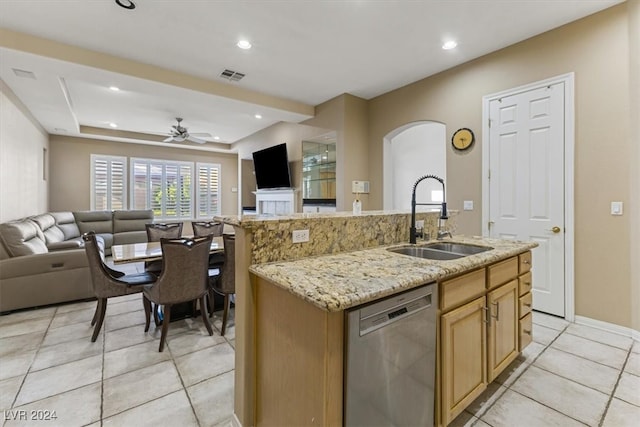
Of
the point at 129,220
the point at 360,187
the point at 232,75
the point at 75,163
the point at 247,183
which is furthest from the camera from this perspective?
the point at 247,183

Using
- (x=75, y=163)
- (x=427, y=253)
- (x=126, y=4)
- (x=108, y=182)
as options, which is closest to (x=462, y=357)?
(x=427, y=253)

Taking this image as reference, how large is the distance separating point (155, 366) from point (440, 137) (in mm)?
5802

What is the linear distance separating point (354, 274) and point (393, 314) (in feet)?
0.79

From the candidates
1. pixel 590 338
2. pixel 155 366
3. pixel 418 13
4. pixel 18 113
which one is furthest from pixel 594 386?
pixel 18 113

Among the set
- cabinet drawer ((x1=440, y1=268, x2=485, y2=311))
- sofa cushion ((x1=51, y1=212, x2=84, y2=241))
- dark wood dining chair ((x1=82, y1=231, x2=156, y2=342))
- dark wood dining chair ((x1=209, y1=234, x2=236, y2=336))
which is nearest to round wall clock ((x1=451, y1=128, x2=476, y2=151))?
cabinet drawer ((x1=440, y1=268, x2=485, y2=311))

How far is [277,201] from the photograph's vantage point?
21.7 feet

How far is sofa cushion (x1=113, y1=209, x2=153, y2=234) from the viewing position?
21.6 feet

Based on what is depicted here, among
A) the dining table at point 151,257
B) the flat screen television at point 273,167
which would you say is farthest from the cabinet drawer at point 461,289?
the flat screen television at point 273,167

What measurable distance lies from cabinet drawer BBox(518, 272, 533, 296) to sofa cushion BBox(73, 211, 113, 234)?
762 cm

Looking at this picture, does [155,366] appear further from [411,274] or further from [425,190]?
[425,190]

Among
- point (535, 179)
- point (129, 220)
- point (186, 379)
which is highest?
point (535, 179)

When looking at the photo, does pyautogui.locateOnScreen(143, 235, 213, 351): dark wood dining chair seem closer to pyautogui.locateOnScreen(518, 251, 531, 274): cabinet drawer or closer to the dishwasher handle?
the dishwasher handle

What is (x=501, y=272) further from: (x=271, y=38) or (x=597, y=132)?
(x=271, y=38)

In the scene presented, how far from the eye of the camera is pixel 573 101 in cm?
283
